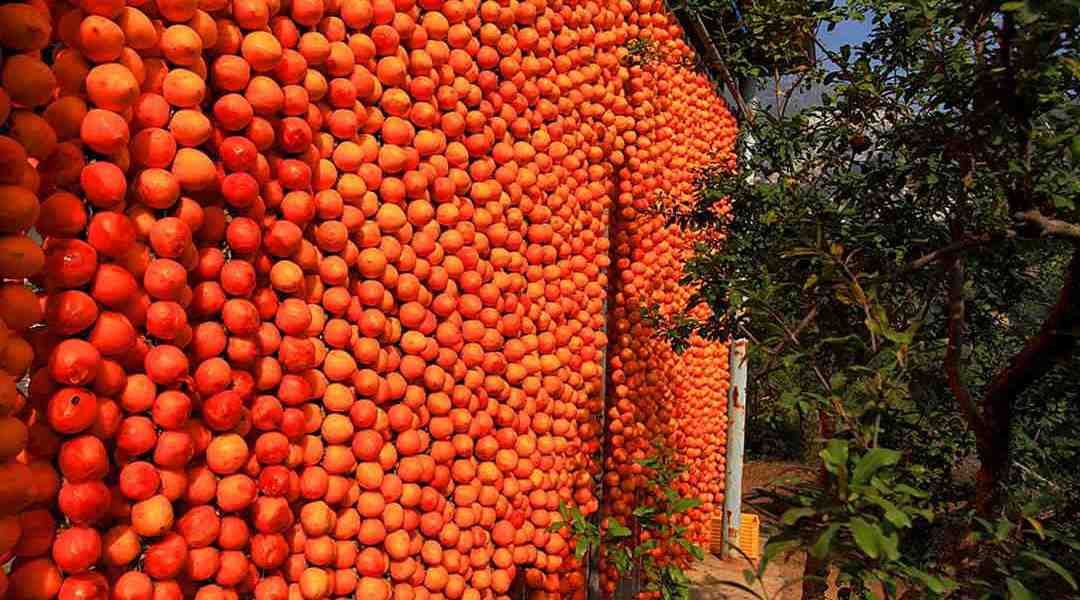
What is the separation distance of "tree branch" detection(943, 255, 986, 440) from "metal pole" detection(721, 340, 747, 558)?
14.7ft

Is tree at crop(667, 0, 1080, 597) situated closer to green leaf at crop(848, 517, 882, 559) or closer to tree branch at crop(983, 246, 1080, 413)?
tree branch at crop(983, 246, 1080, 413)

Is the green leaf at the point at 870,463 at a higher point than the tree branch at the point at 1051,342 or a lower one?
lower

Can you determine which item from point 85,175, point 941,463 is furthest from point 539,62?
point 941,463

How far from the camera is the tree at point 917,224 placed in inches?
59.6

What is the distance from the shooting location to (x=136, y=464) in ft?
3.59

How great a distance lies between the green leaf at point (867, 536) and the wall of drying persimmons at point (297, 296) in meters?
1.09

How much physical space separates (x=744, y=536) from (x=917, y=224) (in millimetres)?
5093

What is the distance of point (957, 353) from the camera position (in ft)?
6.40

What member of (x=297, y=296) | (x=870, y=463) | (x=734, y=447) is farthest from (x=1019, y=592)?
(x=734, y=447)

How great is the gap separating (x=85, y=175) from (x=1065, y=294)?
2.14m

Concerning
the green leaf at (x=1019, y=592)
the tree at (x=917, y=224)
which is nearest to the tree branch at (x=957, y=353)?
the tree at (x=917, y=224)

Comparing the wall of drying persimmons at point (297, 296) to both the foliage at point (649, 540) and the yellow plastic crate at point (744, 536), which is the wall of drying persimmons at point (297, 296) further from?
the yellow plastic crate at point (744, 536)

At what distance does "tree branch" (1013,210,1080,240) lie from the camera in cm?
150

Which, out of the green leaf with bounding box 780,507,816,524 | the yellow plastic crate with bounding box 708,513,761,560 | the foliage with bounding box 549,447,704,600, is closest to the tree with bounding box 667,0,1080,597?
the green leaf with bounding box 780,507,816,524
